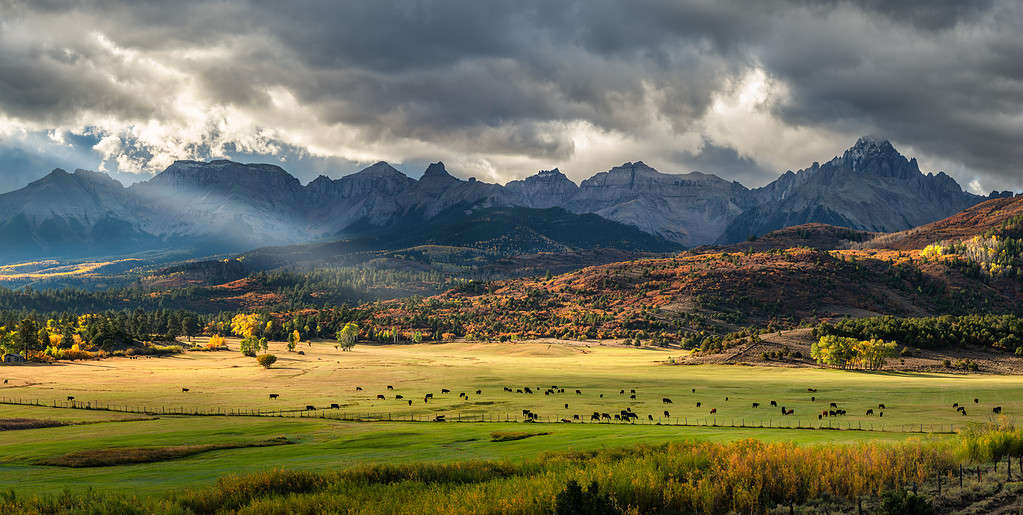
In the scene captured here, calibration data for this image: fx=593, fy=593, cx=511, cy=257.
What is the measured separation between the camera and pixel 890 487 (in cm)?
2314

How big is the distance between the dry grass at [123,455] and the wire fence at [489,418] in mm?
24648

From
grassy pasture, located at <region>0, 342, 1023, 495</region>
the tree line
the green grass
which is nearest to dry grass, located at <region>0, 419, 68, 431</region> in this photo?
grassy pasture, located at <region>0, 342, 1023, 495</region>

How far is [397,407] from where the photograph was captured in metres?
83.1

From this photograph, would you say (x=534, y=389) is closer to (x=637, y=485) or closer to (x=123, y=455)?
(x=123, y=455)

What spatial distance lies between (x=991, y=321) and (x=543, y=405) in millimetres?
132307

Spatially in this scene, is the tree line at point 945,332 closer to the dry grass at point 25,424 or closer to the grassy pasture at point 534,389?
the grassy pasture at point 534,389

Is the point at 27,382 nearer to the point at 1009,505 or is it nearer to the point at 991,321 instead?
the point at 1009,505

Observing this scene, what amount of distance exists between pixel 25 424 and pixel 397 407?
4228cm

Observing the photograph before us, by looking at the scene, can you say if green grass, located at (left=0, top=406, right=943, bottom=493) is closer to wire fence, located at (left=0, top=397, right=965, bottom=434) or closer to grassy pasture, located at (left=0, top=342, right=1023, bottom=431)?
wire fence, located at (left=0, top=397, right=965, bottom=434)

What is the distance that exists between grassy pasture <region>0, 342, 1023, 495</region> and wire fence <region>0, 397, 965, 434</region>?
87 centimetres

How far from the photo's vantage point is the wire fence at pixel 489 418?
5572 centimetres

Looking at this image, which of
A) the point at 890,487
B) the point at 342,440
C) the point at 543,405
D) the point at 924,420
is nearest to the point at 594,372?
the point at 543,405

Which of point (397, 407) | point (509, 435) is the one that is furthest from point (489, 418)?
point (509, 435)

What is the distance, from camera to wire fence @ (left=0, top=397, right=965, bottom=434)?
5572 centimetres
